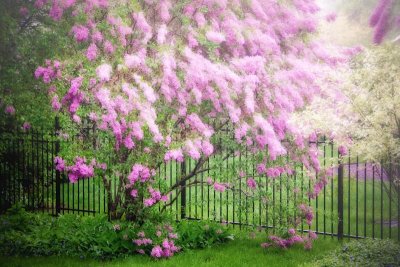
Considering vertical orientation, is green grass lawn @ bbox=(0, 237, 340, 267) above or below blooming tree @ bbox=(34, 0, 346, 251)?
below

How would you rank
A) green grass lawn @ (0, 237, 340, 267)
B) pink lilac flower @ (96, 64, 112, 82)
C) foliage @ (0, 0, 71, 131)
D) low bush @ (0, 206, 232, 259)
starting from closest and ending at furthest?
pink lilac flower @ (96, 64, 112, 82) → green grass lawn @ (0, 237, 340, 267) → low bush @ (0, 206, 232, 259) → foliage @ (0, 0, 71, 131)

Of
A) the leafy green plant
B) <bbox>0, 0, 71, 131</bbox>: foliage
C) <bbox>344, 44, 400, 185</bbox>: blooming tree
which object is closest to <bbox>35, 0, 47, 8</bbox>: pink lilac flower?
<bbox>0, 0, 71, 131</bbox>: foliage

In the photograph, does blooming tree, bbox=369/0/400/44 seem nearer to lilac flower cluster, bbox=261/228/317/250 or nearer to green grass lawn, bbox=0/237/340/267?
lilac flower cluster, bbox=261/228/317/250

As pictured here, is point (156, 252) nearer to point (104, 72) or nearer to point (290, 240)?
point (290, 240)

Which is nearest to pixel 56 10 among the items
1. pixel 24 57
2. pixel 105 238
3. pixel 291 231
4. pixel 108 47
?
pixel 108 47

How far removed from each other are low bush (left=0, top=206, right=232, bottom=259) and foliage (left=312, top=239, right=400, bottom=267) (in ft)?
5.79

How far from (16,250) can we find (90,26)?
288 centimetres

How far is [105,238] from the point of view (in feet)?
19.4

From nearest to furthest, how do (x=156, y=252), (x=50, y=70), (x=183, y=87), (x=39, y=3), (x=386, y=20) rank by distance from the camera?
(x=156, y=252)
(x=183, y=87)
(x=50, y=70)
(x=39, y=3)
(x=386, y=20)

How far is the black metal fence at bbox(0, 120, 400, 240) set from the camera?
247 inches

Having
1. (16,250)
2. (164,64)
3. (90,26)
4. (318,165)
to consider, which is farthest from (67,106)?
(318,165)

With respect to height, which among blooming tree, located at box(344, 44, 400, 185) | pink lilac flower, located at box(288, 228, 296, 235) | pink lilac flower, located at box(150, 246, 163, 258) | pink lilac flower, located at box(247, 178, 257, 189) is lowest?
pink lilac flower, located at box(150, 246, 163, 258)

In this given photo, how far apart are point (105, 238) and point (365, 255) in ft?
9.57

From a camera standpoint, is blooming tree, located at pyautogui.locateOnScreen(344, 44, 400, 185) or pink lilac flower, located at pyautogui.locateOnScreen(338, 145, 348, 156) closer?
blooming tree, located at pyautogui.locateOnScreen(344, 44, 400, 185)
